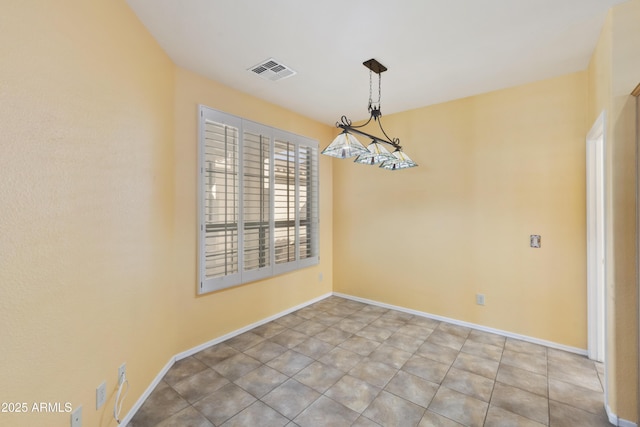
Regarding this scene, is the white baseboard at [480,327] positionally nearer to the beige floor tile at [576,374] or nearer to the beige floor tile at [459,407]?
the beige floor tile at [576,374]

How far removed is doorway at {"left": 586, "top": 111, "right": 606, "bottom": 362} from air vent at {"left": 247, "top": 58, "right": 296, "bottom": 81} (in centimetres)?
296

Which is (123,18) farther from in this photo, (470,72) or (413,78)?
(470,72)

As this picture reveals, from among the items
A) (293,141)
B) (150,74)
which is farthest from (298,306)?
(150,74)

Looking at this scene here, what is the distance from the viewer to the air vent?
8.50 ft

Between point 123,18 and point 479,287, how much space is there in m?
4.18

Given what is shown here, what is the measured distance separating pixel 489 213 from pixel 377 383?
229 centimetres

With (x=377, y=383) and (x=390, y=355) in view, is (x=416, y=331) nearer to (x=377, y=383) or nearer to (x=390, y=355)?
(x=390, y=355)

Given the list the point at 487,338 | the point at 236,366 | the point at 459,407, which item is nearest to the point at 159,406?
the point at 236,366

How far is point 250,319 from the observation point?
3338 millimetres

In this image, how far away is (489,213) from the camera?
3232mm

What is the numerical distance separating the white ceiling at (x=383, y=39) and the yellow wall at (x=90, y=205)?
15.1 inches

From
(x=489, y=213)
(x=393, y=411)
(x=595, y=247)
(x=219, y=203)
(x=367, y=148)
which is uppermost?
(x=367, y=148)

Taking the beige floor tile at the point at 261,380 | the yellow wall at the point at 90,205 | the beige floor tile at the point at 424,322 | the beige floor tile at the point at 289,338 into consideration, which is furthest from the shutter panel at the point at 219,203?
the beige floor tile at the point at 424,322

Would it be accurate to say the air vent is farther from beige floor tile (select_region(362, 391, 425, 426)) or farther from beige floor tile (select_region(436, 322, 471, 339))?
beige floor tile (select_region(436, 322, 471, 339))
